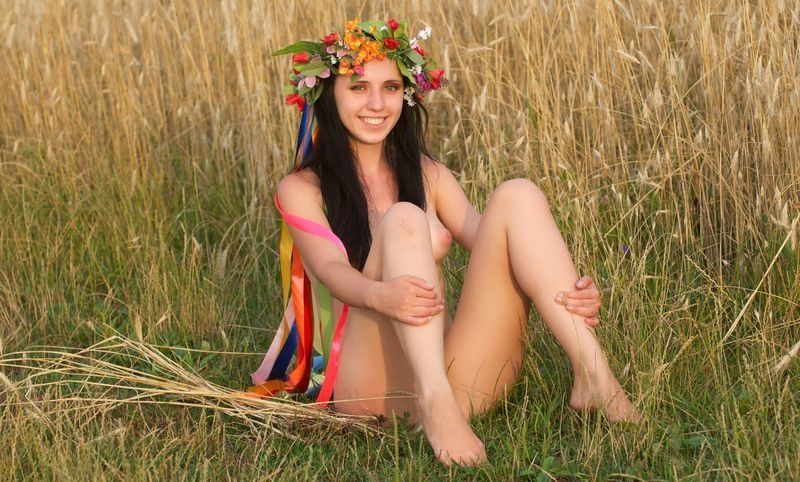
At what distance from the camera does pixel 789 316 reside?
2.81 m

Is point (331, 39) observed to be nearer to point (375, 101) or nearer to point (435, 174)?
point (375, 101)

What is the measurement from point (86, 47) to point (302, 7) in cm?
96

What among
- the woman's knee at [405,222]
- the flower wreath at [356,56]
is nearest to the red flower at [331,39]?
the flower wreath at [356,56]

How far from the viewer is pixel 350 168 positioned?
2869mm

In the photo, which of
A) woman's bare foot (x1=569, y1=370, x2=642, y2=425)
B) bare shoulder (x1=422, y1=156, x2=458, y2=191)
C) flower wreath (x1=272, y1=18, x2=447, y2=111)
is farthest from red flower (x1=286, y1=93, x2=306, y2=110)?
woman's bare foot (x1=569, y1=370, x2=642, y2=425)

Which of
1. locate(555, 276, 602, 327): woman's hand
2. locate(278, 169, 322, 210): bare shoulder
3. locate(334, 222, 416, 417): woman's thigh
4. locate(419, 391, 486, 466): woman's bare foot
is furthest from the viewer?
locate(278, 169, 322, 210): bare shoulder

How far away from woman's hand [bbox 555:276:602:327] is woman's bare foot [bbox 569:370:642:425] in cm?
12

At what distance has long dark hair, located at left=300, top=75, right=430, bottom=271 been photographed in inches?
111

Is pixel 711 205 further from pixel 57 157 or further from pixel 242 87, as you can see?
pixel 57 157

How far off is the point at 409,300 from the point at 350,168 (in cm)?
58

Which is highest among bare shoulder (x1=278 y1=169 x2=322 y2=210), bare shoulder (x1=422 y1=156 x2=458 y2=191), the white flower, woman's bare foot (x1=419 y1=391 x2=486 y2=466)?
the white flower

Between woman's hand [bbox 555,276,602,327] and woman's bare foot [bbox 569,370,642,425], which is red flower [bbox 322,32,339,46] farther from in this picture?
woman's bare foot [bbox 569,370,642,425]

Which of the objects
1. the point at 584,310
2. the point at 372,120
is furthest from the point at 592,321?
the point at 372,120

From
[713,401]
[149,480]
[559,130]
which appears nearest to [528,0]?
[559,130]
